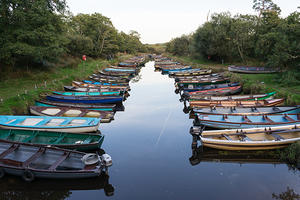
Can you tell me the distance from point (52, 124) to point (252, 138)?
12.4 m

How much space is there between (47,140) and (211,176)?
8961 millimetres

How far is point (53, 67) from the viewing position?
101 feet

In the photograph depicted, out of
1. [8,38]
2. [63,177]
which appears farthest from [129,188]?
[8,38]

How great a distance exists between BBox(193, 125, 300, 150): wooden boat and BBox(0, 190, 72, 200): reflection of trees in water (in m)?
7.19

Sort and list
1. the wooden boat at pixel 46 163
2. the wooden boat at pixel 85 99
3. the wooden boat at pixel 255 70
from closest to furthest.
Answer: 1. the wooden boat at pixel 46 163
2. the wooden boat at pixel 85 99
3. the wooden boat at pixel 255 70

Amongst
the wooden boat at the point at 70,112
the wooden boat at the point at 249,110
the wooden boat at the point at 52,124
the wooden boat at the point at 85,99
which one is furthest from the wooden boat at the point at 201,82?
the wooden boat at the point at 52,124

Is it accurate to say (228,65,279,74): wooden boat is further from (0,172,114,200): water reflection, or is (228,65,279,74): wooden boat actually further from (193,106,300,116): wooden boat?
(0,172,114,200): water reflection

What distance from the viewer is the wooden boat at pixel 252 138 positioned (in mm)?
10430

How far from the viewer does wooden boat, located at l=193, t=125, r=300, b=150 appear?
10.4 metres

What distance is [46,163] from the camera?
917cm

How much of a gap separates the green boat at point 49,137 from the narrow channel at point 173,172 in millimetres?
1515

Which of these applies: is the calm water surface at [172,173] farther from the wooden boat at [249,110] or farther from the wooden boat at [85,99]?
the wooden boat at [85,99]

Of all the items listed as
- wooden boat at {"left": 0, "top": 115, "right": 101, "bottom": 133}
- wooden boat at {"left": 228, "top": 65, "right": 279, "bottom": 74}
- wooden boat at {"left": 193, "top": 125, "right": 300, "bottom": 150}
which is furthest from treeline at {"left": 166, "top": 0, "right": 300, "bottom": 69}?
wooden boat at {"left": 0, "top": 115, "right": 101, "bottom": 133}

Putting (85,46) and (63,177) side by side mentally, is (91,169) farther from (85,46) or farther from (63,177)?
(85,46)
